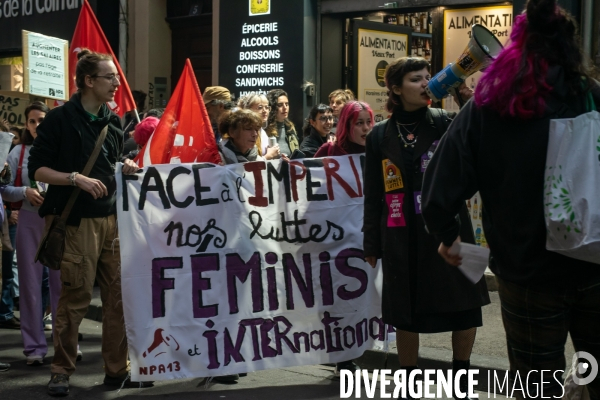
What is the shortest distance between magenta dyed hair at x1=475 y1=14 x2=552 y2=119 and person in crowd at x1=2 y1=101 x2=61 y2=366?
3993 mm

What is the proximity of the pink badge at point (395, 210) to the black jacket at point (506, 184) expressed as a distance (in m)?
1.36

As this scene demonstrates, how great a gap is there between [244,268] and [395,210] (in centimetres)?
121

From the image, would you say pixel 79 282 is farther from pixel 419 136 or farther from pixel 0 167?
pixel 419 136

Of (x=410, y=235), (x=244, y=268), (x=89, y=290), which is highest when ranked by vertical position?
(x=410, y=235)

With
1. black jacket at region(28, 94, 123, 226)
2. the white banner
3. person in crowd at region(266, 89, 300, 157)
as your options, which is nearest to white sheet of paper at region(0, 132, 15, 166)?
black jacket at region(28, 94, 123, 226)

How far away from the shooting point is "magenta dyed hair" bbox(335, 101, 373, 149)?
554 cm

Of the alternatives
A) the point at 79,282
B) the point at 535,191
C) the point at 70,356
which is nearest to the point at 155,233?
the point at 79,282

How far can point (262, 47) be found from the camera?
11.2m

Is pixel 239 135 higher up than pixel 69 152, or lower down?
A: higher up

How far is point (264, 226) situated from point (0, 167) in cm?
183

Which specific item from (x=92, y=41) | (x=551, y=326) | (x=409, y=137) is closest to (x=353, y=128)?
(x=409, y=137)

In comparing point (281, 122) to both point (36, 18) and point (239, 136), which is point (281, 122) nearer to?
point (239, 136)

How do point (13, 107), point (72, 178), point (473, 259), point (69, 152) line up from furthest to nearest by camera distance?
point (13, 107)
point (69, 152)
point (72, 178)
point (473, 259)

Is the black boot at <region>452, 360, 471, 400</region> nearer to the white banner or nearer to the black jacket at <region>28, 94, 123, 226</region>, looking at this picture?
the white banner
